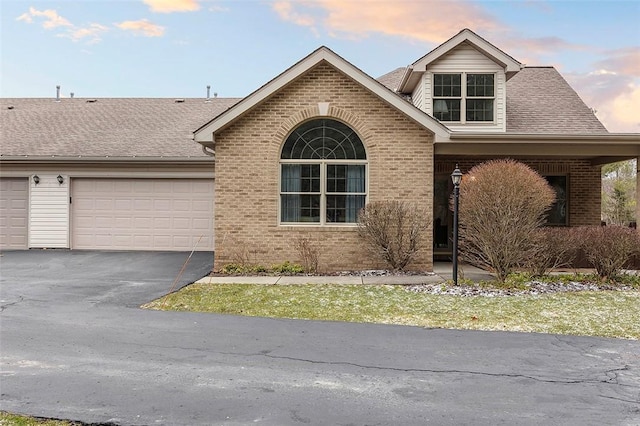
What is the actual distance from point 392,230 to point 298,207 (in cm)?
239

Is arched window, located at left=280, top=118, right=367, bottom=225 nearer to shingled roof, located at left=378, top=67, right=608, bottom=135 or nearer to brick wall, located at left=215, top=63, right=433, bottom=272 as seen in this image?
brick wall, located at left=215, top=63, right=433, bottom=272

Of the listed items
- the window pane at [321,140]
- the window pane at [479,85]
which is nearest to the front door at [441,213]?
the window pane at [479,85]

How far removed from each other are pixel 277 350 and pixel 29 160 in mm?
13942

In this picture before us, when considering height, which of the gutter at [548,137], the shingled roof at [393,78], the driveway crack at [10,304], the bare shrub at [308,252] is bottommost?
the driveway crack at [10,304]

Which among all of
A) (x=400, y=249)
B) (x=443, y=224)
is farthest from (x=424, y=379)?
(x=443, y=224)

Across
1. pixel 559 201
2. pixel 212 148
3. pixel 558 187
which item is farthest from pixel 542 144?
pixel 212 148

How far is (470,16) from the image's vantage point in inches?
712

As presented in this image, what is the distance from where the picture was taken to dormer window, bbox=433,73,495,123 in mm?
14195

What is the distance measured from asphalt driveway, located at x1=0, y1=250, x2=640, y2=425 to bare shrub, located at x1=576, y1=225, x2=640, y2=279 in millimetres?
4821

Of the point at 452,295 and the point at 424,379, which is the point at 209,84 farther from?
the point at 424,379

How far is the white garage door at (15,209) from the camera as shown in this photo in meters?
16.8

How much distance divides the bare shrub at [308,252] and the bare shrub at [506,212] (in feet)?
12.2

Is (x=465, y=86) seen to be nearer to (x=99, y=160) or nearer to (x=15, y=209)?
(x=99, y=160)

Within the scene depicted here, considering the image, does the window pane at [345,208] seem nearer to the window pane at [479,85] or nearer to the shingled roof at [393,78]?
the window pane at [479,85]
